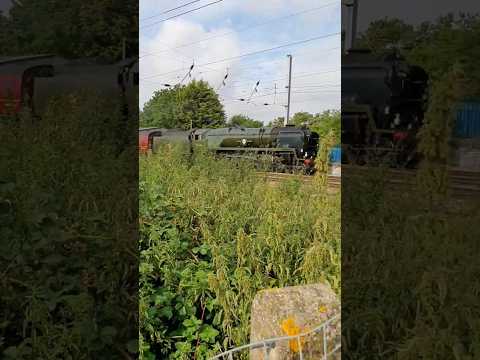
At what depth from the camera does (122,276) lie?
193 cm

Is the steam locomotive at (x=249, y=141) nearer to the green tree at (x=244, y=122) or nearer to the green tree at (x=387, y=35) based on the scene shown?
the green tree at (x=244, y=122)

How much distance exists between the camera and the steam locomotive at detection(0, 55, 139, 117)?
66.7 inches

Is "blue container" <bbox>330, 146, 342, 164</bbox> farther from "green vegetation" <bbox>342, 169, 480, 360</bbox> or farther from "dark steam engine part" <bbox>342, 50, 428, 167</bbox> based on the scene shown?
"green vegetation" <bbox>342, 169, 480, 360</bbox>

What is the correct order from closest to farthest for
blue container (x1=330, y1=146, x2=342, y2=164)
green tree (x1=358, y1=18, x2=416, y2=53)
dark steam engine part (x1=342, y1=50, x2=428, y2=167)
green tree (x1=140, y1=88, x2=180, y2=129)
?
green tree (x1=140, y1=88, x2=180, y2=129)
blue container (x1=330, y1=146, x2=342, y2=164)
dark steam engine part (x1=342, y1=50, x2=428, y2=167)
green tree (x1=358, y1=18, x2=416, y2=53)

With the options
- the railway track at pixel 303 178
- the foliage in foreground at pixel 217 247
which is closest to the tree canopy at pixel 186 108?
the foliage in foreground at pixel 217 247

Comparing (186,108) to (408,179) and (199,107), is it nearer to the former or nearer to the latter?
(199,107)

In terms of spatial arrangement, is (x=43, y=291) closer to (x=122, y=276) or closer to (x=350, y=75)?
(x=122, y=276)

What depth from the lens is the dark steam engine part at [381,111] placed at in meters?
1.92

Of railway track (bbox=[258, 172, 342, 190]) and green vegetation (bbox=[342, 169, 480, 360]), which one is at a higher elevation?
railway track (bbox=[258, 172, 342, 190])

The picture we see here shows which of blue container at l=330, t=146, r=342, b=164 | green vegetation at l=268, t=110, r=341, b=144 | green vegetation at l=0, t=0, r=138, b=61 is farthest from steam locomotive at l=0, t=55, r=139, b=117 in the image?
blue container at l=330, t=146, r=342, b=164

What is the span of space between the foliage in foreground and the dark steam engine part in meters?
0.38

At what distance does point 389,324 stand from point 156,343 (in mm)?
916

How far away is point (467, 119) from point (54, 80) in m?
1.79

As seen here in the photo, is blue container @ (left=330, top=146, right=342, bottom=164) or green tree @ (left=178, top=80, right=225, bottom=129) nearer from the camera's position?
green tree @ (left=178, top=80, right=225, bottom=129)
